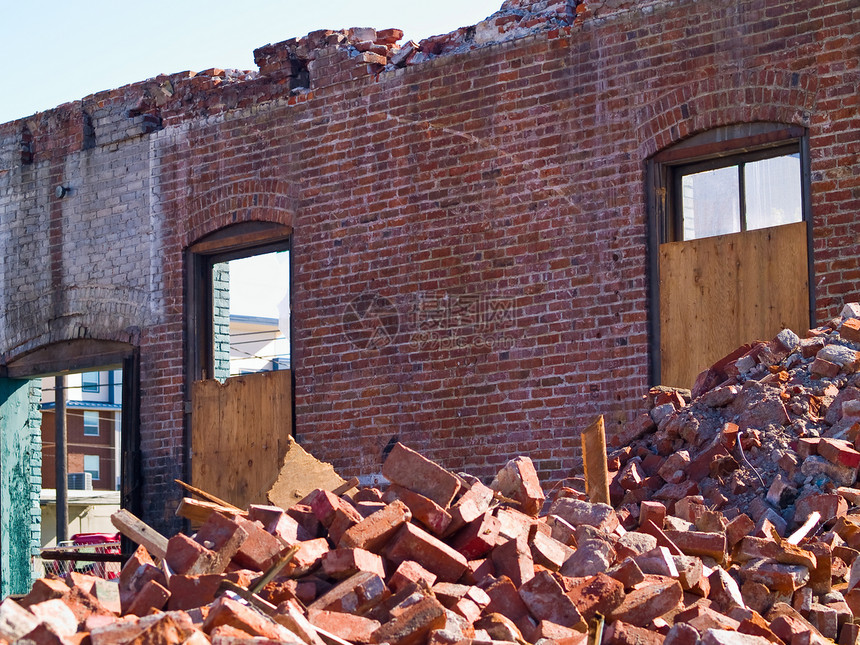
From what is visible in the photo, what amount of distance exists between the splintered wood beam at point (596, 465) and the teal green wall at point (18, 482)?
7.52 metres

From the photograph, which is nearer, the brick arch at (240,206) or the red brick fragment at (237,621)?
the red brick fragment at (237,621)

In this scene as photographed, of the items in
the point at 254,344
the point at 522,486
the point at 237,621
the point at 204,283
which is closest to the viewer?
the point at 237,621

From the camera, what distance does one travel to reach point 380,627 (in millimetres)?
4309

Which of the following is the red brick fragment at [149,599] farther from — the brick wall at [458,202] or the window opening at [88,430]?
the window opening at [88,430]

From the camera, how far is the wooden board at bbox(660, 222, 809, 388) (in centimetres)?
773

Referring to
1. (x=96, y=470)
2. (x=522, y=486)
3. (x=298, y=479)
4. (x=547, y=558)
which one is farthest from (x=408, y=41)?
(x=96, y=470)

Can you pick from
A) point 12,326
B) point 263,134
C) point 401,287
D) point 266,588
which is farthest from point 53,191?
point 266,588

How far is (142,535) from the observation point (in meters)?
5.42

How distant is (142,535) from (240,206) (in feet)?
17.8

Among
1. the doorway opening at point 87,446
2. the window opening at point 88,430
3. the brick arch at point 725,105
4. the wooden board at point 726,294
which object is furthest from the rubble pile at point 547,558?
the window opening at point 88,430

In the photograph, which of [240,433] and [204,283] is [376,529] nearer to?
[240,433]

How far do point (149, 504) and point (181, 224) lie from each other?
264 cm

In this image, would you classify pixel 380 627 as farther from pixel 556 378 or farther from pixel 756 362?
pixel 556 378

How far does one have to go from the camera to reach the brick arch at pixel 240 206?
402 inches
